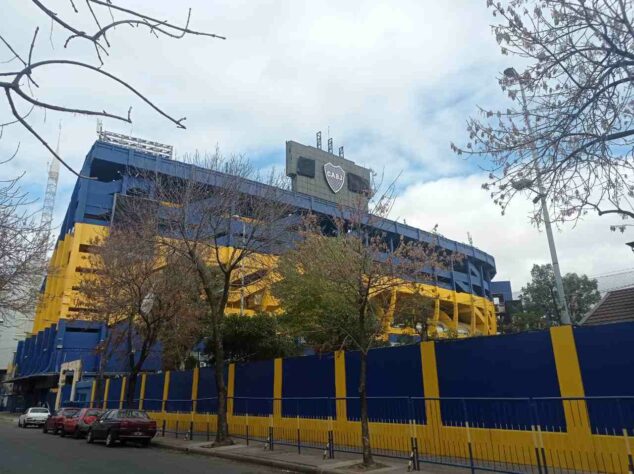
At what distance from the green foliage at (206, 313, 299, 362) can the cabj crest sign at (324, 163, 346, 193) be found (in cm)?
3954

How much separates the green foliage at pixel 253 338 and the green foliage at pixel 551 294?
30829 mm

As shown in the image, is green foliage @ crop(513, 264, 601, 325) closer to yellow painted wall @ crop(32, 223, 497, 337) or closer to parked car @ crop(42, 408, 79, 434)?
yellow painted wall @ crop(32, 223, 497, 337)

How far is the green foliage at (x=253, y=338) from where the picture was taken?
88.7 feet

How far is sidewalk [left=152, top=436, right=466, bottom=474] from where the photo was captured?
1130 cm

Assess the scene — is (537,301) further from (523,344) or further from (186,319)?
(523,344)

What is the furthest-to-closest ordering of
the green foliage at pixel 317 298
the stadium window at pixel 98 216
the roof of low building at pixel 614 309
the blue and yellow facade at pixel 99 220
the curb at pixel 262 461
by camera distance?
1. the stadium window at pixel 98 216
2. the blue and yellow facade at pixel 99 220
3. the roof of low building at pixel 614 309
4. the green foliage at pixel 317 298
5. the curb at pixel 262 461

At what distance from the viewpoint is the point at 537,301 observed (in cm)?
5134

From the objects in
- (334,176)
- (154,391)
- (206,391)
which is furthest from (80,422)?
(334,176)

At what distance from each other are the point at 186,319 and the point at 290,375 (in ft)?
27.4

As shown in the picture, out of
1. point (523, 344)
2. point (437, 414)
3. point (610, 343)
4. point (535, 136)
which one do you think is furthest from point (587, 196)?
point (437, 414)

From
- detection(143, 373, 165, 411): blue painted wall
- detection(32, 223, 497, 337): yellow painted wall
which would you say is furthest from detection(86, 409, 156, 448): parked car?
detection(143, 373, 165, 411): blue painted wall

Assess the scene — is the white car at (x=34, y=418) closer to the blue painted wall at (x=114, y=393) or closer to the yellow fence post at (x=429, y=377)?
the blue painted wall at (x=114, y=393)

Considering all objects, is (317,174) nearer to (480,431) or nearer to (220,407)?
(220,407)

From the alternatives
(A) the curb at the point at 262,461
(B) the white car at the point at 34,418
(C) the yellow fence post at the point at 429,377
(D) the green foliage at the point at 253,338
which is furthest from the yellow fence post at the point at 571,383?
(B) the white car at the point at 34,418
